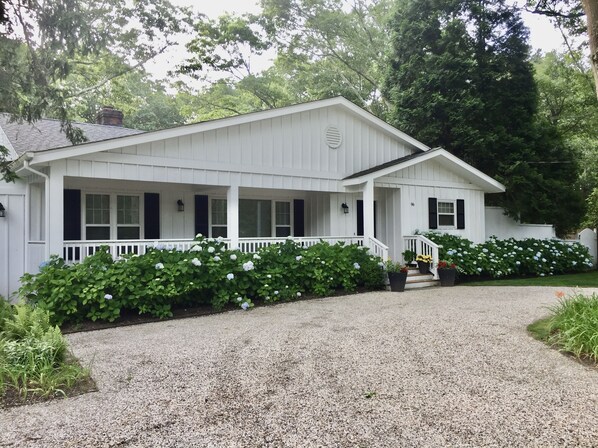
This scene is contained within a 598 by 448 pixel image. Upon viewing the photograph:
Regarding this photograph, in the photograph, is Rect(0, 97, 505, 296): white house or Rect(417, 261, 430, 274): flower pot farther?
Rect(417, 261, 430, 274): flower pot

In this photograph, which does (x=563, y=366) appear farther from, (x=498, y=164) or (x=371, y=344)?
(x=498, y=164)

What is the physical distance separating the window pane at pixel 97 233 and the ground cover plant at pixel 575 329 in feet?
27.3

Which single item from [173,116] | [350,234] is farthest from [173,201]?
[173,116]

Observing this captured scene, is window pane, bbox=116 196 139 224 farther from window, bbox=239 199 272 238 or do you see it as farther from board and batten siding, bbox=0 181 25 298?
window, bbox=239 199 272 238

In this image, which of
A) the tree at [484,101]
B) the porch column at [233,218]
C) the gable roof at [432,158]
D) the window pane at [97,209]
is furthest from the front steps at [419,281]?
the window pane at [97,209]

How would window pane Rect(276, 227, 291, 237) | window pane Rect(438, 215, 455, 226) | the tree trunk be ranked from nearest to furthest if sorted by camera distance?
the tree trunk < window pane Rect(276, 227, 291, 237) < window pane Rect(438, 215, 455, 226)

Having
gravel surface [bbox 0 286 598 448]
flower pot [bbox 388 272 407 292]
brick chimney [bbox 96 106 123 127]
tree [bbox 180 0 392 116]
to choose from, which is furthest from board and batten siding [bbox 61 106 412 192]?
tree [bbox 180 0 392 116]

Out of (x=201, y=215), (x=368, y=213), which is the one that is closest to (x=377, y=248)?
(x=368, y=213)

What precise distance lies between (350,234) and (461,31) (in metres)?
10.2

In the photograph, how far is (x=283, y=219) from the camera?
1171 centimetres

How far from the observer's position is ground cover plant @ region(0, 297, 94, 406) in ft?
11.6

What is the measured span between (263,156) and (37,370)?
7.05 meters

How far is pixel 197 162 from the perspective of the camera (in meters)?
9.12

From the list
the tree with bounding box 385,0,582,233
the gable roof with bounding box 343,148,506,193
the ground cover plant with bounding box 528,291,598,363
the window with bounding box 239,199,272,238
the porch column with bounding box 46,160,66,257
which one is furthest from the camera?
the tree with bounding box 385,0,582,233
